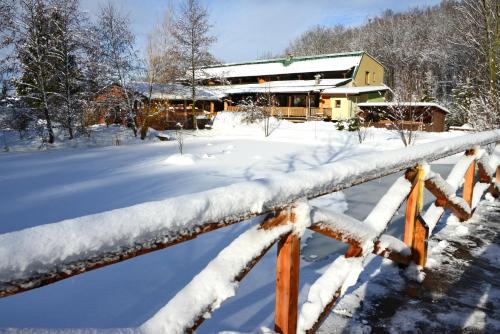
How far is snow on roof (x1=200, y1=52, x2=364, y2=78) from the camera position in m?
35.1

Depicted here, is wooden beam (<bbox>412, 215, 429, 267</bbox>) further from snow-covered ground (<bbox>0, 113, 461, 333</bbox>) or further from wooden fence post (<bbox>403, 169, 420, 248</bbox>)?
snow-covered ground (<bbox>0, 113, 461, 333</bbox>)

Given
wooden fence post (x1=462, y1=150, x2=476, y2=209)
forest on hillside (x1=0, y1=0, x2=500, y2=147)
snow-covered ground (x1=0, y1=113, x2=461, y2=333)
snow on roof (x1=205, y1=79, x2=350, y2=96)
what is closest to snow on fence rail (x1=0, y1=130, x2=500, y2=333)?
snow-covered ground (x1=0, y1=113, x2=461, y2=333)

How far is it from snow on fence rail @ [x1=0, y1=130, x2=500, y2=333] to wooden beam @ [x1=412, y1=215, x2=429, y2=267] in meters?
0.05

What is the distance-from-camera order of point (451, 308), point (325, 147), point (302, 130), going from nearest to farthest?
point (451, 308) < point (325, 147) < point (302, 130)

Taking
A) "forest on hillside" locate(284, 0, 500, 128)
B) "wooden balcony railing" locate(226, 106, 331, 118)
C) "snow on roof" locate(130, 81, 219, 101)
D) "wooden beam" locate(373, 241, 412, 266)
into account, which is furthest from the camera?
"wooden balcony railing" locate(226, 106, 331, 118)

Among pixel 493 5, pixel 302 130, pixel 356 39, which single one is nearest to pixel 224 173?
pixel 493 5

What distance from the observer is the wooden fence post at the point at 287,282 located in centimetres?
153

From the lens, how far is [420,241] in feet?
9.12

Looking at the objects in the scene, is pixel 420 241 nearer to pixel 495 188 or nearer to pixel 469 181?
pixel 469 181

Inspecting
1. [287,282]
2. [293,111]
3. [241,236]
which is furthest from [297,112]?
[241,236]

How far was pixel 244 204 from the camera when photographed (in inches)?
50.3

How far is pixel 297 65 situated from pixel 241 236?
3907 cm

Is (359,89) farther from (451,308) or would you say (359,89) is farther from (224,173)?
(451,308)

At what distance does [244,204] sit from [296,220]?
1.11 feet
